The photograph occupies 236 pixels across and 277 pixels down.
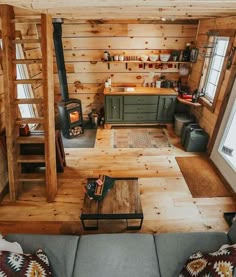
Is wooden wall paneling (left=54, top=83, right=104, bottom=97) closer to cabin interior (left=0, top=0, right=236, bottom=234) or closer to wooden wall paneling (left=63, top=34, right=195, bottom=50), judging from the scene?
cabin interior (left=0, top=0, right=236, bottom=234)

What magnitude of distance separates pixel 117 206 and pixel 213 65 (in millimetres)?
3176

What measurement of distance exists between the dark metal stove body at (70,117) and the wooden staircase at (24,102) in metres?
1.51

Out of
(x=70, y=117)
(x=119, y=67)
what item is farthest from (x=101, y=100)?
(x=70, y=117)

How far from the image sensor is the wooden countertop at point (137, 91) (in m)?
4.40

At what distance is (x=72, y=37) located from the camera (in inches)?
174

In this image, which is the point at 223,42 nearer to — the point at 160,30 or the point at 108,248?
the point at 160,30

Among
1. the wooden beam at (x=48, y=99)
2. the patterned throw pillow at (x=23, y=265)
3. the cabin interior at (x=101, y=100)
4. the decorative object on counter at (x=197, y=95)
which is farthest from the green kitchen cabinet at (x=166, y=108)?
the patterned throw pillow at (x=23, y=265)

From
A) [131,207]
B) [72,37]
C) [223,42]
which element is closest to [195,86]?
[223,42]

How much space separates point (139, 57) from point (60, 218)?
360 centimetres

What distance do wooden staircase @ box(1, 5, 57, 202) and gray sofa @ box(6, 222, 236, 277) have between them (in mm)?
1065

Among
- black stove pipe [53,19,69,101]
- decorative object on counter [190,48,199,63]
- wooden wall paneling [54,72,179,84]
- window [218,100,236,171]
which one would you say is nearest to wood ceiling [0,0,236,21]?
black stove pipe [53,19,69,101]

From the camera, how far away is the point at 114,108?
4.54 metres

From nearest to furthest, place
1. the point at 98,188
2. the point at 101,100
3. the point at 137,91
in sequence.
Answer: the point at 98,188 < the point at 137,91 < the point at 101,100

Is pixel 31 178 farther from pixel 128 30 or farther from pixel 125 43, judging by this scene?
pixel 128 30
